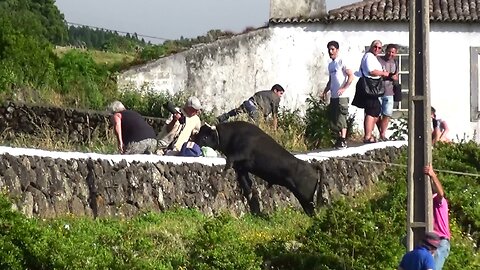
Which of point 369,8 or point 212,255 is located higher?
point 369,8

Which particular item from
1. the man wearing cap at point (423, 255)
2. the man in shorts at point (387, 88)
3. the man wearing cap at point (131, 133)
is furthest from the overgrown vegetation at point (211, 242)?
the man in shorts at point (387, 88)

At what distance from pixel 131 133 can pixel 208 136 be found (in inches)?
43.9

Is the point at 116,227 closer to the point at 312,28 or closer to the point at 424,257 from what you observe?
the point at 424,257

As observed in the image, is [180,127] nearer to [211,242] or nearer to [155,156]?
[155,156]

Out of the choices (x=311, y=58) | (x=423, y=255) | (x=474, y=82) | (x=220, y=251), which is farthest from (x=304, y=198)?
(x=474, y=82)

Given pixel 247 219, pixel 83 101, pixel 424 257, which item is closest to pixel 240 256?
pixel 424 257

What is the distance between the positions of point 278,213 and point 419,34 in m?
6.75

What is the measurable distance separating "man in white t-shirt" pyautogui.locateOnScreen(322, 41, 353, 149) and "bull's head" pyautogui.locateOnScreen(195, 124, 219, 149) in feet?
14.3

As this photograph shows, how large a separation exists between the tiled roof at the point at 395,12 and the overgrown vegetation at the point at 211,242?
13.2 m

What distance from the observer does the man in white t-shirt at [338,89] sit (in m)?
24.2

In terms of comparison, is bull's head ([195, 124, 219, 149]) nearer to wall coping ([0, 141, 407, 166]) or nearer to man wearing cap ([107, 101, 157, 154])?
wall coping ([0, 141, 407, 166])

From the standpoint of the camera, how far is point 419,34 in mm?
14398

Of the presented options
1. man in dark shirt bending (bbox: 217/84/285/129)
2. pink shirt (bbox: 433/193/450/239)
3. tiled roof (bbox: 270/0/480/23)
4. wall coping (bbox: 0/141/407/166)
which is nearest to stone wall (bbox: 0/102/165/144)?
man in dark shirt bending (bbox: 217/84/285/129)

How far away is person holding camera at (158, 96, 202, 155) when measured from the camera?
20328 mm
